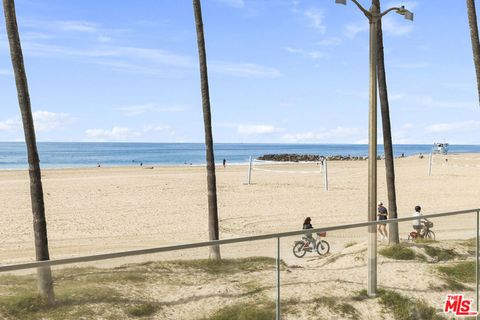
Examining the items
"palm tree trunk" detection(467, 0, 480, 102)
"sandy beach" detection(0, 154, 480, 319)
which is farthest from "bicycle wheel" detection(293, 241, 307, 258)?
"palm tree trunk" detection(467, 0, 480, 102)

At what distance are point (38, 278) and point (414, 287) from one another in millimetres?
7580

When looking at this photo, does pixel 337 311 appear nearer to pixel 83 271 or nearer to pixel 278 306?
pixel 278 306

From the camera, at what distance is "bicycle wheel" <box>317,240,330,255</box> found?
1120 cm

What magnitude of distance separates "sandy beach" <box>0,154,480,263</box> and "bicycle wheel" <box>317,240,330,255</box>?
568 mm

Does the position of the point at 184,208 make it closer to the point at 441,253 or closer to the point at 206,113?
the point at 206,113

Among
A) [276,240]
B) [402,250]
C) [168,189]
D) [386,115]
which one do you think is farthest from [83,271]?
[168,189]

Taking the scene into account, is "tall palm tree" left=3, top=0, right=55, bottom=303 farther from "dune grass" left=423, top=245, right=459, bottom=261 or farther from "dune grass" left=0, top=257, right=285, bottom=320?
"dune grass" left=423, top=245, right=459, bottom=261

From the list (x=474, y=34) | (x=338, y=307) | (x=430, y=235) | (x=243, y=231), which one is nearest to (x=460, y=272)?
(x=430, y=235)

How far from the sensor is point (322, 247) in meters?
11.6

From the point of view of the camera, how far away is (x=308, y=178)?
53125mm

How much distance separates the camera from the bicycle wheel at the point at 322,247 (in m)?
11.2

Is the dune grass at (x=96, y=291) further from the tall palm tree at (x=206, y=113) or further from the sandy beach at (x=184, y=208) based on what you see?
the tall palm tree at (x=206, y=113)

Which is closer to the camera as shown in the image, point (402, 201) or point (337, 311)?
point (337, 311)

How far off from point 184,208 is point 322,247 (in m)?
21.5
